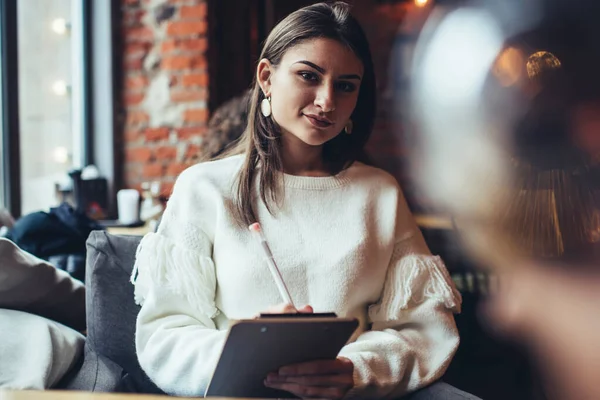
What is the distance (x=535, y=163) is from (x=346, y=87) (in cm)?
59

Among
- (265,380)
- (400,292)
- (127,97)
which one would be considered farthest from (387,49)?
(265,380)

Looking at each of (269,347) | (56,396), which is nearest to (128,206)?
(269,347)

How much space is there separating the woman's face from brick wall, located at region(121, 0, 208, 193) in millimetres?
1808

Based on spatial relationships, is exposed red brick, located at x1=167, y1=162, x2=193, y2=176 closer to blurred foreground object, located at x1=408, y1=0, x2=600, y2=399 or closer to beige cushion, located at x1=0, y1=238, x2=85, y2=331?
blurred foreground object, located at x1=408, y1=0, x2=600, y2=399

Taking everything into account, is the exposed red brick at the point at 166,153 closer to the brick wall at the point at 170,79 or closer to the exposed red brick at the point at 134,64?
the brick wall at the point at 170,79

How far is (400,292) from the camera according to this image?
1250 millimetres

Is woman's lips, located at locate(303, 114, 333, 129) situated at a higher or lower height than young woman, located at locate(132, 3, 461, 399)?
higher

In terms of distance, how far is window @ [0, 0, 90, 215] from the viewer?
2490 mm

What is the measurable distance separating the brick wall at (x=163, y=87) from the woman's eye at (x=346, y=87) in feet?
5.99

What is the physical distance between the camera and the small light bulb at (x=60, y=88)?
2.91 meters

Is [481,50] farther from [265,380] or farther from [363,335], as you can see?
[265,380]

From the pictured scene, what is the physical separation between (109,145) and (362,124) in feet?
6.33

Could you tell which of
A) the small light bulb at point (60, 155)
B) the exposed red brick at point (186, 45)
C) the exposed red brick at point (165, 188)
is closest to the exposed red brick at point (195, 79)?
the exposed red brick at point (186, 45)

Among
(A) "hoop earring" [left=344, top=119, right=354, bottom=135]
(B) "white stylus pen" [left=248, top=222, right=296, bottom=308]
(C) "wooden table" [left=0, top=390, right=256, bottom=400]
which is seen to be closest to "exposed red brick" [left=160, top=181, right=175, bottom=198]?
(A) "hoop earring" [left=344, top=119, right=354, bottom=135]
